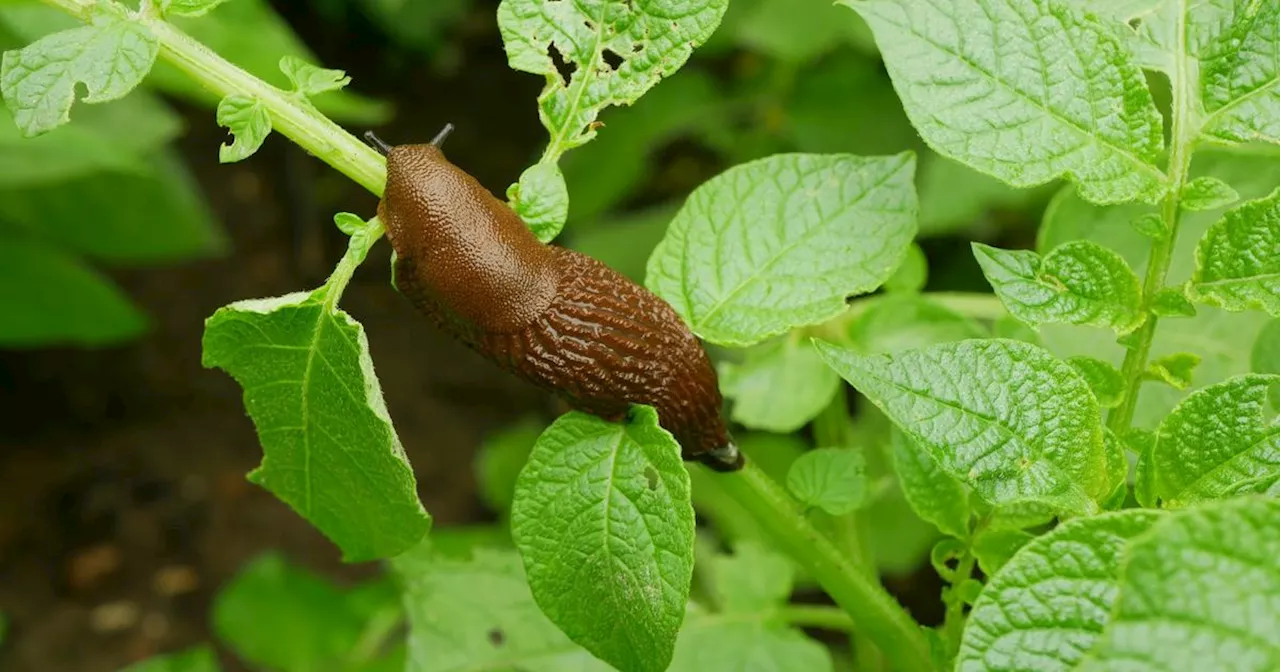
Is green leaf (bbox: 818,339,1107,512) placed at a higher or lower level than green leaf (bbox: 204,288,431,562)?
higher

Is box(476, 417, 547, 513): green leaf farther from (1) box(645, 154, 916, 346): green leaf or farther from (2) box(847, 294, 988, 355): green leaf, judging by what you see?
(1) box(645, 154, 916, 346): green leaf

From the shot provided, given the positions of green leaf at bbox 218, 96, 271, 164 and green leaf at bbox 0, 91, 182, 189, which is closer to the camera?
green leaf at bbox 218, 96, 271, 164

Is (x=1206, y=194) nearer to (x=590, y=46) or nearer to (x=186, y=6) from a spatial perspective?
(x=590, y=46)

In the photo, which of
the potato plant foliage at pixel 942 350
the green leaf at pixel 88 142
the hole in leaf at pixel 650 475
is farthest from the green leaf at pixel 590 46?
the green leaf at pixel 88 142

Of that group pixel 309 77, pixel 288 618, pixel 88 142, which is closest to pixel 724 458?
pixel 309 77

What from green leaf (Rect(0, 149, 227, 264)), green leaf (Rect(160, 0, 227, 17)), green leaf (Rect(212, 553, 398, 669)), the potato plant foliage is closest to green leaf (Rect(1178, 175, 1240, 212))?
the potato plant foliage

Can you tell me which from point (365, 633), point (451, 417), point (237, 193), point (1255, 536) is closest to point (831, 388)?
point (1255, 536)
